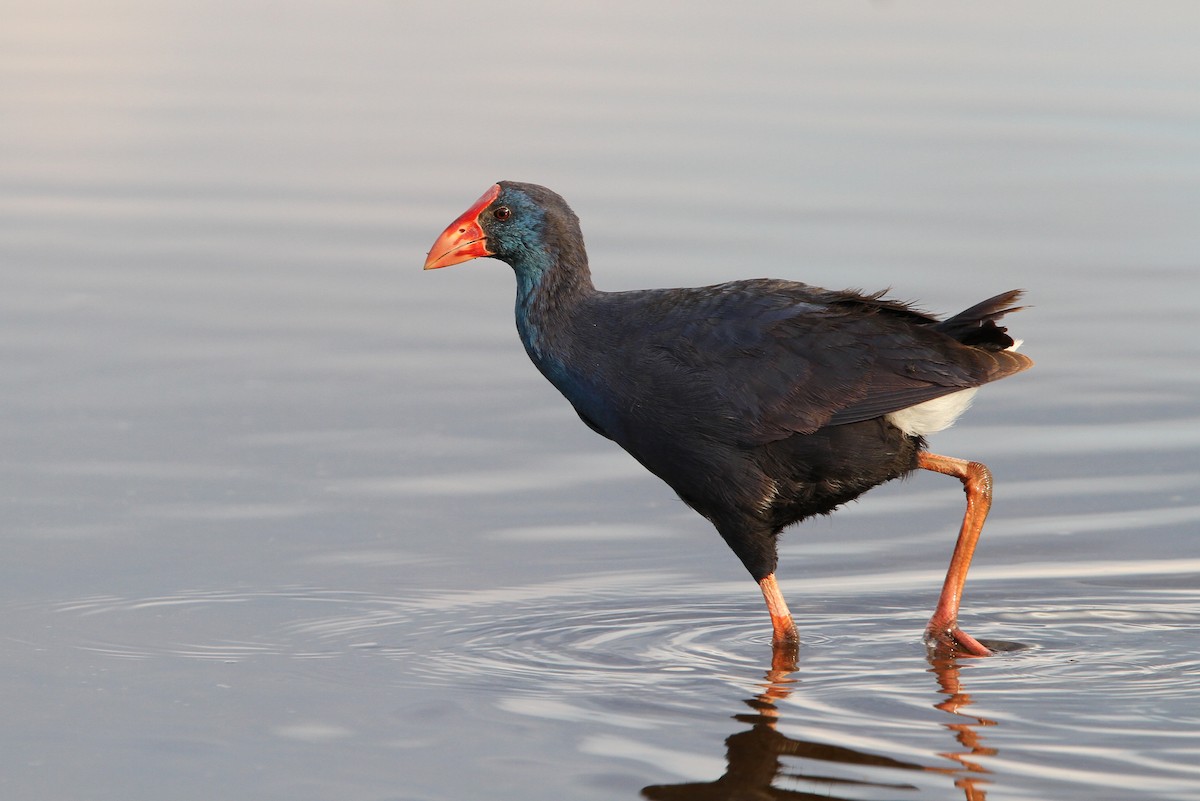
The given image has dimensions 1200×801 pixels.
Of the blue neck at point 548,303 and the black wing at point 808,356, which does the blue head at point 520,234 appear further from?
the black wing at point 808,356

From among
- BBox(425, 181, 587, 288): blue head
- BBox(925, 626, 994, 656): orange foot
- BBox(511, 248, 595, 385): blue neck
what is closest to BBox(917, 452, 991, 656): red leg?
BBox(925, 626, 994, 656): orange foot

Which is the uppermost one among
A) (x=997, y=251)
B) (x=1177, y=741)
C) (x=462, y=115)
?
(x=462, y=115)

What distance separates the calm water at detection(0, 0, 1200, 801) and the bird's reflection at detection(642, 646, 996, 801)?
0.06ft

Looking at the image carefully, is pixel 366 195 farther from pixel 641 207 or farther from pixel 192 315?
pixel 192 315

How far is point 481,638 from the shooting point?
20.9 ft

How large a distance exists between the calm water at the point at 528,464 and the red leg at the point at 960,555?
179 millimetres

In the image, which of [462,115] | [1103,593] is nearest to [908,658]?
[1103,593]

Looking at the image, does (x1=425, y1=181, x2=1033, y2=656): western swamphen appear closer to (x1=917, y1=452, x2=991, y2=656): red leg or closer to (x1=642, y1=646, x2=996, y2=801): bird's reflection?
(x1=917, y1=452, x2=991, y2=656): red leg

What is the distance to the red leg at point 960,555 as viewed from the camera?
6355 mm

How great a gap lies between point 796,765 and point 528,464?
2932 millimetres

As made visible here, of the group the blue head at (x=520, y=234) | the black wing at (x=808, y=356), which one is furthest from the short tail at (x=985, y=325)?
the blue head at (x=520, y=234)

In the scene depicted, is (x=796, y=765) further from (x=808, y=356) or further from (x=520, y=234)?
(x=520, y=234)

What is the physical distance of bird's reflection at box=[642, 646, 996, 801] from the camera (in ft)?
16.9

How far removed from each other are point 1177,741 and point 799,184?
299 inches
